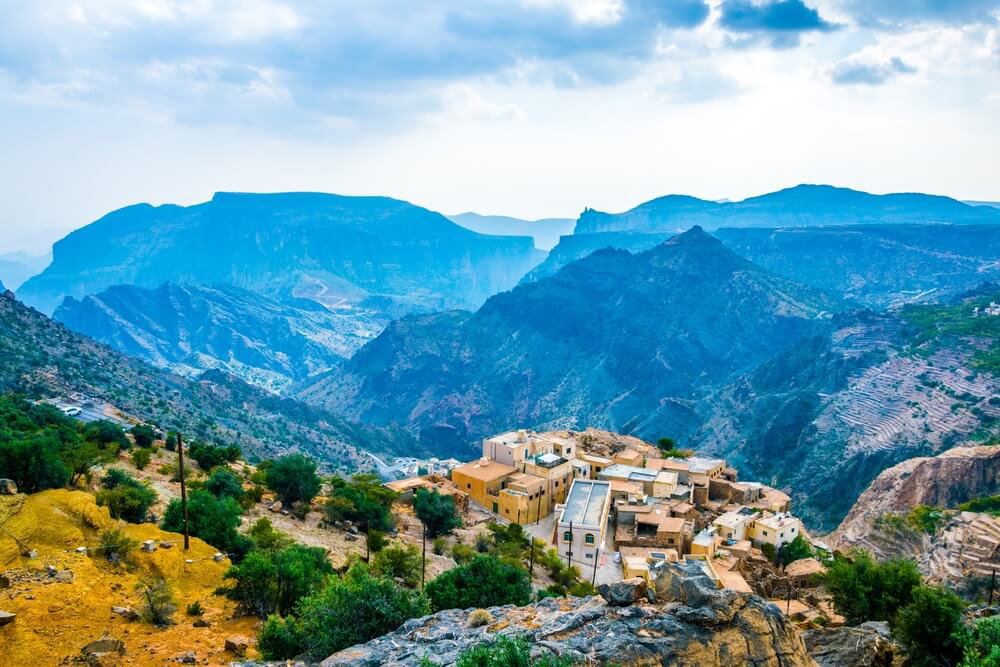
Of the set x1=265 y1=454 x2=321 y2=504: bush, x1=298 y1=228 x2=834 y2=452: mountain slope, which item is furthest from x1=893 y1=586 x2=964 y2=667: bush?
x1=298 y1=228 x2=834 y2=452: mountain slope

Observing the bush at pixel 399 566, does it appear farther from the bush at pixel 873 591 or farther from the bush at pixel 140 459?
the bush at pixel 873 591

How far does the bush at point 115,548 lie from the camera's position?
20359 millimetres

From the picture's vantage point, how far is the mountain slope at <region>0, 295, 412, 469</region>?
7200cm

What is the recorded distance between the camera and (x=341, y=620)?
631 inches

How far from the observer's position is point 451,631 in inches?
583

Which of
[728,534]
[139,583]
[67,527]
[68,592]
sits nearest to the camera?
[68,592]

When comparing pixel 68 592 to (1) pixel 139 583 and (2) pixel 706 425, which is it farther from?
(2) pixel 706 425

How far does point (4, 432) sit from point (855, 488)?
80654mm

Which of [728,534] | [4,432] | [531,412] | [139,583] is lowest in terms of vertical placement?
[531,412]

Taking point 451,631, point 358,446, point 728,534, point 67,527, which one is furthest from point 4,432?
point 358,446

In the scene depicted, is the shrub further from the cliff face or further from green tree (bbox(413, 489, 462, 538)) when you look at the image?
the cliff face

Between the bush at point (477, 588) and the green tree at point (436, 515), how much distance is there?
625 inches

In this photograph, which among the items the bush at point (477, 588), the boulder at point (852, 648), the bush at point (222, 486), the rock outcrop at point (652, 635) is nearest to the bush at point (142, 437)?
the bush at point (222, 486)

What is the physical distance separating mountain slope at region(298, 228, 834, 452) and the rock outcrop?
125 metres
